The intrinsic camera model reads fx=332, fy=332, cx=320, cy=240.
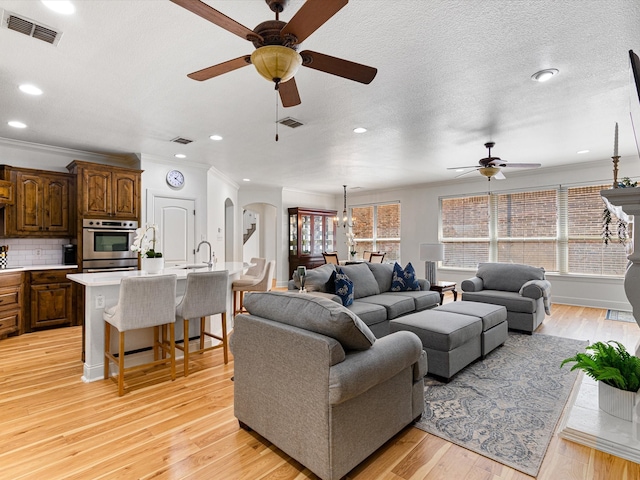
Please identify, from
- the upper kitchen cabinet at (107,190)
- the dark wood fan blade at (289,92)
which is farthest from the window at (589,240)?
the upper kitchen cabinet at (107,190)

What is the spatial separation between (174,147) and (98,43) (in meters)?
2.72

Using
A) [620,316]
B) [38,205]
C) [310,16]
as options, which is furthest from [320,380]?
[620,316]

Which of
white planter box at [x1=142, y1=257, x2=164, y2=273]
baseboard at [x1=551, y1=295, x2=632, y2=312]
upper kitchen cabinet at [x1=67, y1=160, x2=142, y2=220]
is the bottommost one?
baseboard at [x1=551, y1=295, x2=632, y2=312]

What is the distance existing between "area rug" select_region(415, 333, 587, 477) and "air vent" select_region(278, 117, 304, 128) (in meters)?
3.06

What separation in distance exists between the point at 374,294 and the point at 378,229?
512cm

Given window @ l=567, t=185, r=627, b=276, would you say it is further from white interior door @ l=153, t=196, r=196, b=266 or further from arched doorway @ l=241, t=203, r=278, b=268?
arched doorway @ l=241, t=203, r=278, b=268

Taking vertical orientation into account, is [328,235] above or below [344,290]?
above

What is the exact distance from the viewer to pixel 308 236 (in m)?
9.29

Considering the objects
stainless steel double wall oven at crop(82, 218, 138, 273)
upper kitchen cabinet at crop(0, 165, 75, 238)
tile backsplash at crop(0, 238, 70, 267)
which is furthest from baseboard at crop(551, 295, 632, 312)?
tile backsplash at crop(0, 238, 70, 267)

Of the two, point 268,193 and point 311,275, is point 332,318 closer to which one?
point 311,275

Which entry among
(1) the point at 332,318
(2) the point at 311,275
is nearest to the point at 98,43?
(1) the point at 332,318

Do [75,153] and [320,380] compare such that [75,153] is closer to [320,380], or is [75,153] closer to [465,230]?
[320,380]

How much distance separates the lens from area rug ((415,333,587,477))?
2.04 metres

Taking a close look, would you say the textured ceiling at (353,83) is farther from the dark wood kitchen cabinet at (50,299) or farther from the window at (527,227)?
the dark wood kitchen cabinet at (50,299)
